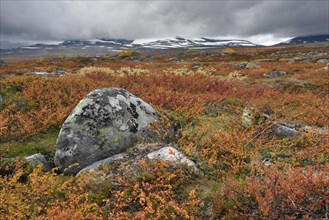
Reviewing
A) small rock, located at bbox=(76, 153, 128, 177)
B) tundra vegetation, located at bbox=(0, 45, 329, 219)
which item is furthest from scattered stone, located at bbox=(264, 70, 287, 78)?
small rock, located at bbox=(76, 153, 128, 177)

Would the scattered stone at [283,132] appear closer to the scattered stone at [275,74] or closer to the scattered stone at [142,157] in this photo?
the scattered stone at [142,157]

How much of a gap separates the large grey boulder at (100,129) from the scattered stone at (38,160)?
1.33ft

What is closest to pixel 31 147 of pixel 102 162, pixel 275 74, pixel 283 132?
pixel 102 162

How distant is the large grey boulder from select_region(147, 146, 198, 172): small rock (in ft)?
4.49

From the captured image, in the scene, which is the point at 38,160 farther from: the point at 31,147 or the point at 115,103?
the point at 115,103

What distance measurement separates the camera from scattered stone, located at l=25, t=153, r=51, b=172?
8173 mm

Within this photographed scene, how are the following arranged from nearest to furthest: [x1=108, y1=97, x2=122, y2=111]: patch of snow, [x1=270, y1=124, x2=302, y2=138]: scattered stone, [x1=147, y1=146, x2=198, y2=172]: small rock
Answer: [x1=147, y1=146, x2=198, y2=172]: small rock
[x1=270, y1=124, x2=302, y2=138]: scattered stone
[x1=108, y1=97, x2=122, y2=111]: patch of snow

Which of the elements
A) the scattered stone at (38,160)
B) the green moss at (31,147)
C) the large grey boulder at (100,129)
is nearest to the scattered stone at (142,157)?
the large grey boulder at (100,129)

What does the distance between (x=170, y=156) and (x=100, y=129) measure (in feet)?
9.54

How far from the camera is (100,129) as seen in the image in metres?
8.52

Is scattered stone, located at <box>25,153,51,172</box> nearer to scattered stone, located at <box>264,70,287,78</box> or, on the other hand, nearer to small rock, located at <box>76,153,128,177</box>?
small rock, located at <box>76,153,128,177</box>

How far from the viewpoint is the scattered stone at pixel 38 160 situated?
8.17 meters

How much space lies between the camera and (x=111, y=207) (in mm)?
5812

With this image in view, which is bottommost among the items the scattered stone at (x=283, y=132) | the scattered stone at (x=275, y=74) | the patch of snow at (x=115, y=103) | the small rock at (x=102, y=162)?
the scattered stone at (x=275, y=74)
